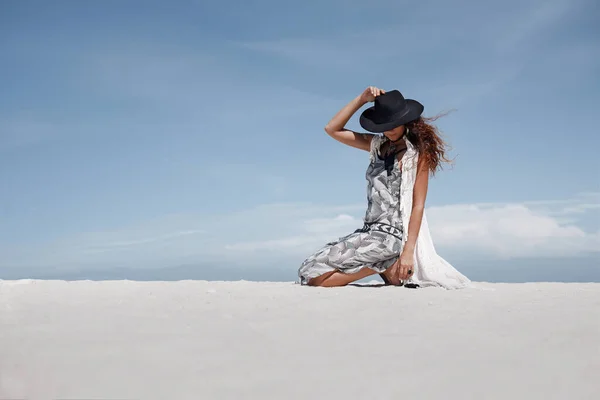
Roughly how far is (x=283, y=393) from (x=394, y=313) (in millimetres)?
1926

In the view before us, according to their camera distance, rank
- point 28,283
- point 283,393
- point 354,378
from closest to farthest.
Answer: point 283,393
point 354,378
point 28,283

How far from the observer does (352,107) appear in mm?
6688

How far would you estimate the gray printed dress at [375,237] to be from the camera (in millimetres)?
6504

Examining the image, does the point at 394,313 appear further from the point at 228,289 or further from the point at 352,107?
the point at 352,107

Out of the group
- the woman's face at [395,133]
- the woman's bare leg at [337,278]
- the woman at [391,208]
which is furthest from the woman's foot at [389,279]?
the woman's face at [395,133]

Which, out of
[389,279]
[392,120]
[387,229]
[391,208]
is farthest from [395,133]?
[389,279]

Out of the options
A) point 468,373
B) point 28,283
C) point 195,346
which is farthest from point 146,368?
point 28,283

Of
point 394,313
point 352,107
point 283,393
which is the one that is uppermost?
point 352,107

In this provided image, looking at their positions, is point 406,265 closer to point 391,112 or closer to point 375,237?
point 375,237

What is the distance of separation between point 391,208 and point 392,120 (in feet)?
3.34

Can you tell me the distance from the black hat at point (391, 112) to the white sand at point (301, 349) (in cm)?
209

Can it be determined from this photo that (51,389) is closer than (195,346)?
Yes

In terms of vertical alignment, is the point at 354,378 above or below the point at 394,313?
below

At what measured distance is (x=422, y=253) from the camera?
260 inches
